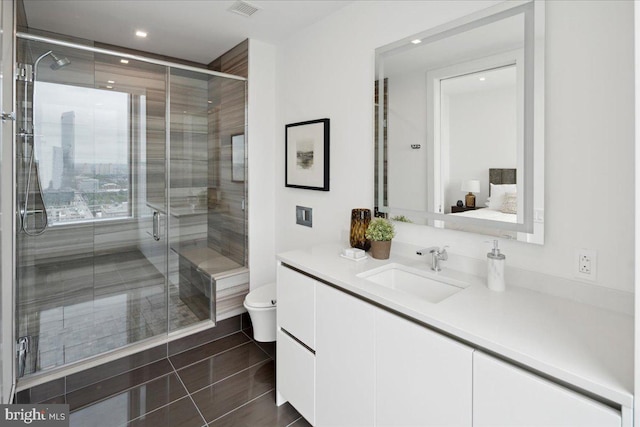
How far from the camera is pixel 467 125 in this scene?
5.26ft

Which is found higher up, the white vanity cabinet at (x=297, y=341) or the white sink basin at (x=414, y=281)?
the white sink basin at (x=414, y=281)

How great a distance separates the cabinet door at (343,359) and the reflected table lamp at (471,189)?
0.70 m

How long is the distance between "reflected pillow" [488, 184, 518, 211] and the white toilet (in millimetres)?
1514

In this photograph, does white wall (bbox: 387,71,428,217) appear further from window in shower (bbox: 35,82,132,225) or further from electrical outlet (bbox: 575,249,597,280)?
window in shower (bbox: 35,82,132,225)

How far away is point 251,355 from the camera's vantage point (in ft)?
8.33

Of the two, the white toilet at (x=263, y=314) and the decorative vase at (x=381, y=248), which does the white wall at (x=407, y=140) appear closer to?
the decorative vase at (x=381, y=248)

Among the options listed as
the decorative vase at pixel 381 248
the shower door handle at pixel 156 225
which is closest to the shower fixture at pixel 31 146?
the shower door handle at pixel 156 225

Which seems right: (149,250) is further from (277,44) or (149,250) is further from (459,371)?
(459,371)

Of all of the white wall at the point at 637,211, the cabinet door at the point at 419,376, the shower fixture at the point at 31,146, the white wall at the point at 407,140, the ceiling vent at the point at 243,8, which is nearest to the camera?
the white wall at the point at 637,211

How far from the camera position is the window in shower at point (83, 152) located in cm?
204

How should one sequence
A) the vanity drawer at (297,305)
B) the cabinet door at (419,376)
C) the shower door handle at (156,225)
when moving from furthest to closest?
the shower door handle at (156,225)
the vanity drawer at (297,305)
the cabinet door at (419,376)

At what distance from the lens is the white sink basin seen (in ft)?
5.13

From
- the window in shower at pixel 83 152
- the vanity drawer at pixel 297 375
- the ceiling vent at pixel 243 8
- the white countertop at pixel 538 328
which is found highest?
the ceiling vent at pixel 243 8

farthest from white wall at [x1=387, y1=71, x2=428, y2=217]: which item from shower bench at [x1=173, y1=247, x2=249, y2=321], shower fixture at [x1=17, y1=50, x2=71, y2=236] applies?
shower fixture at [x1=17, y1=50, x2=71, y2=236]
